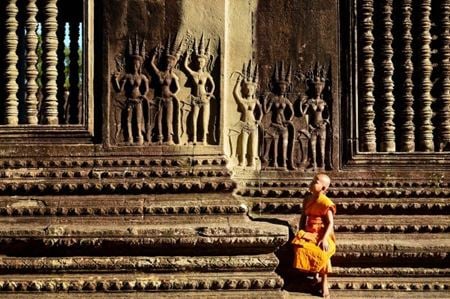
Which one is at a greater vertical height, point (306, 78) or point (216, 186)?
point (306, 78)

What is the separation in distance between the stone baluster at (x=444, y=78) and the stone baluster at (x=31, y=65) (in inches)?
158

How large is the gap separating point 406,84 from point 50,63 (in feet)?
11.5

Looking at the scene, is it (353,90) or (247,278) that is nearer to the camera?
(247,278)

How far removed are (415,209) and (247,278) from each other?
186cm

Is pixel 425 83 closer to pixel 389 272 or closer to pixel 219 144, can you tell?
pixel 389 272

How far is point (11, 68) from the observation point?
7145 mm

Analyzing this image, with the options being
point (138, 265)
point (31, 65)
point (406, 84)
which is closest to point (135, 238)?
point (138, 265)

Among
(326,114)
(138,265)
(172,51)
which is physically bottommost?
(138,265)

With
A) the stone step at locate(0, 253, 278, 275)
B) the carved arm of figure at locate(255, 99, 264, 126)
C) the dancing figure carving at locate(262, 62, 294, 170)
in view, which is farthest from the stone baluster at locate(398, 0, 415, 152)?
the stone step at locate(0, 253, 278, 275)

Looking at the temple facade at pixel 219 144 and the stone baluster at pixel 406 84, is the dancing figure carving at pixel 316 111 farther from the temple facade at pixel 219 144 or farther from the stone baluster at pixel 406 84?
the stone baluster at pixel 406 84

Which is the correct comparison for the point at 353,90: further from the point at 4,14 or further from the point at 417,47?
the point at 4,14

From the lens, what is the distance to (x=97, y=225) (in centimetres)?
661

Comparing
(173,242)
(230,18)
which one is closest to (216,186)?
(173,242)

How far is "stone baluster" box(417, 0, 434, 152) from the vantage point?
734 centimetres
